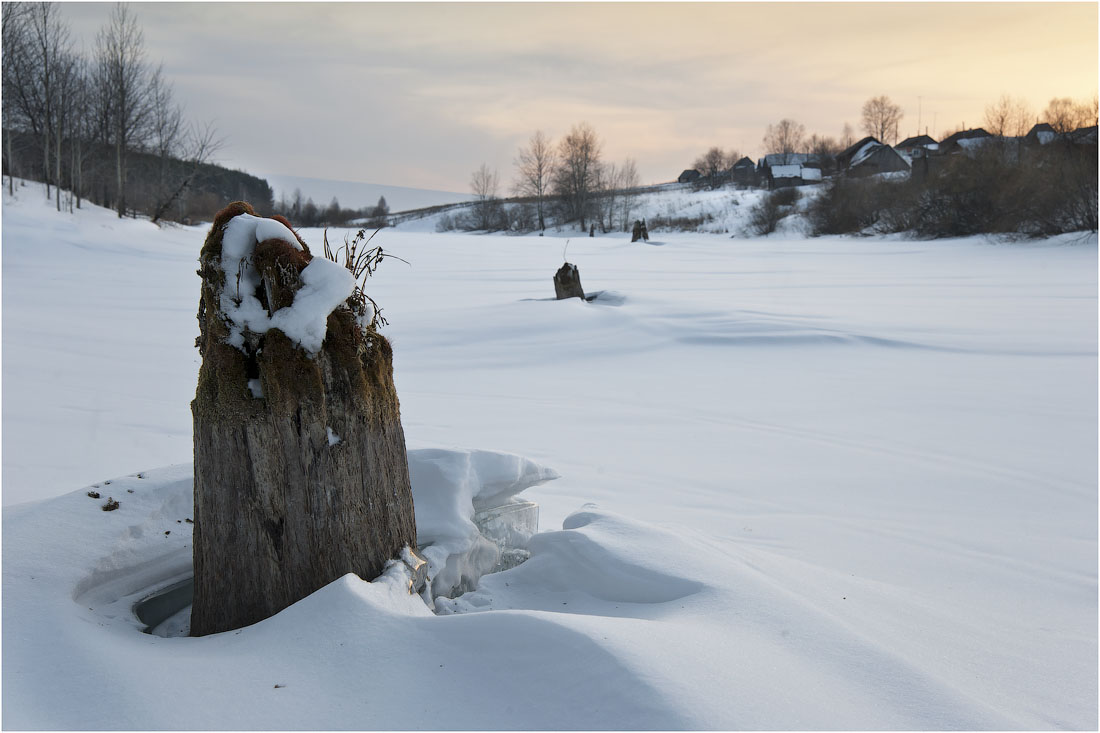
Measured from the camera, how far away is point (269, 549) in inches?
75.4

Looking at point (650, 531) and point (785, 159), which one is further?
point (785, 159)

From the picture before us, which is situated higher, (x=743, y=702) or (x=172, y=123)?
(x=172, y=123)

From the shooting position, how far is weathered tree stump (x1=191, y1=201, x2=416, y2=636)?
188 cm

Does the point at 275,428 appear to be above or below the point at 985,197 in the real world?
below

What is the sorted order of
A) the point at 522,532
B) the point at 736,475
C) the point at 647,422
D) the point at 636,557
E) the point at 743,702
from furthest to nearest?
the point at 647,422 → the point at 736,475 → the point at 522,532 → the point at 636,557 → the point at 743,702

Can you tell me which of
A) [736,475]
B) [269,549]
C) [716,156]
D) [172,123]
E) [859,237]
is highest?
[716,156]

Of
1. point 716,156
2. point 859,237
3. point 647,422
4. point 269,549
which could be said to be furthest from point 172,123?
point 716,156

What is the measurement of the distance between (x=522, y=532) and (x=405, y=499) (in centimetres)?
80

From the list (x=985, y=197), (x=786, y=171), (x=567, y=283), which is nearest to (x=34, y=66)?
(x=567, y=283)

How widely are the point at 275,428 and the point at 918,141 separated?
7909 centimetres

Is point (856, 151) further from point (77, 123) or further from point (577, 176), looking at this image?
point (77, 123)

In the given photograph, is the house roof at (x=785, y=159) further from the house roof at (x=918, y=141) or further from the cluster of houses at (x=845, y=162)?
the house roof at (x=918, y=141)

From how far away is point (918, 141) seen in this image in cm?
6838

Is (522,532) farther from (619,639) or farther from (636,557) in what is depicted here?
(619,639)
